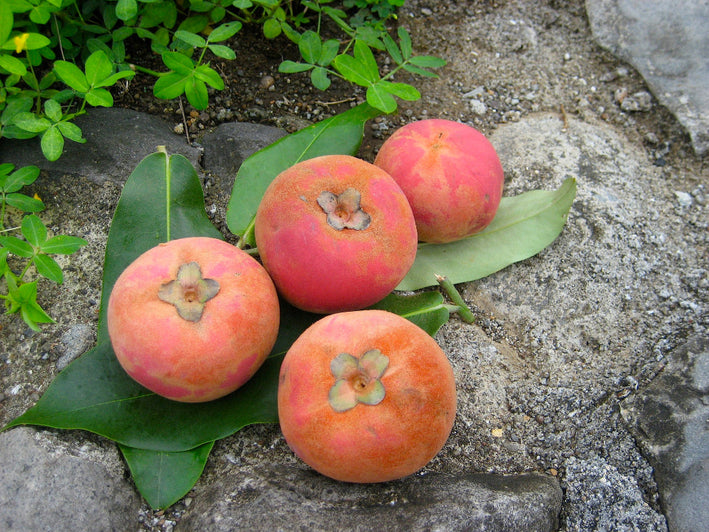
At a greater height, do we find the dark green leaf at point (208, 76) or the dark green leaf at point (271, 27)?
the dark green leaf at point (271, 27)

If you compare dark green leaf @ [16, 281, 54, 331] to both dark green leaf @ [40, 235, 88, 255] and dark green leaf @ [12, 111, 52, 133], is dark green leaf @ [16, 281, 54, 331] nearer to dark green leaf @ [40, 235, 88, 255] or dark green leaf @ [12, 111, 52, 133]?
dark green leaf @ [40, 235, 88, 255]

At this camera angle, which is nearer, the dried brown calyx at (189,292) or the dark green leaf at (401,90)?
the dried brown calyx at (189,292)

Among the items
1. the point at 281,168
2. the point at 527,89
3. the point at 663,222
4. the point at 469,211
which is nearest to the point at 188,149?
the point at 281,168

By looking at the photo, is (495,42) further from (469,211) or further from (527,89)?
(469,211)

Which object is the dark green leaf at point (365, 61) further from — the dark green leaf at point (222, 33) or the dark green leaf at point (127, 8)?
the dark green leaf at point (127, 8)

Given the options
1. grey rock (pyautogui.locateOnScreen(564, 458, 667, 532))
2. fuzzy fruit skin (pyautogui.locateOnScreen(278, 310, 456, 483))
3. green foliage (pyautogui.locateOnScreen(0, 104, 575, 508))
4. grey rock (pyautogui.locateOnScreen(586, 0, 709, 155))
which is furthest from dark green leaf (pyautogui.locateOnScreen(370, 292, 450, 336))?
grey rock (pyautogui.locateOnScreen(586, 0, 709, 155))

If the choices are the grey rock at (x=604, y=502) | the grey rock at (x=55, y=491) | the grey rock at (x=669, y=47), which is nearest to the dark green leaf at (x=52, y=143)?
the grey rock at (x=55, y=491)

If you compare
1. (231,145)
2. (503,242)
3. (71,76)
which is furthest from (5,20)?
(503,242)
